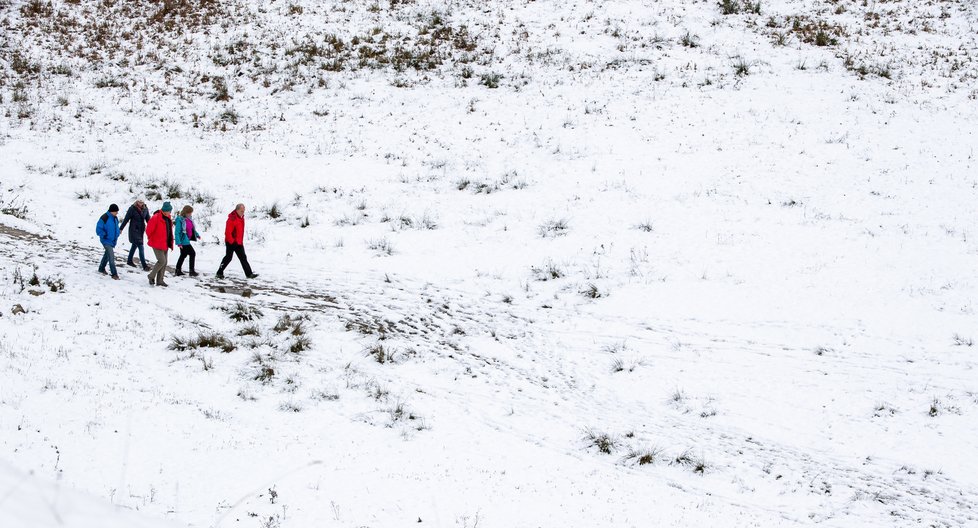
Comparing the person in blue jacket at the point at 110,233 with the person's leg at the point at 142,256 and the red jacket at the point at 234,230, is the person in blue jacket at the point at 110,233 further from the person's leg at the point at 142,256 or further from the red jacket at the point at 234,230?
the red jacket at the point at 234,230

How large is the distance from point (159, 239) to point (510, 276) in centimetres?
731

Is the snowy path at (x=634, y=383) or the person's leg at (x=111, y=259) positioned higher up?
the person's leg at (x=111, y=259)

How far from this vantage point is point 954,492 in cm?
795

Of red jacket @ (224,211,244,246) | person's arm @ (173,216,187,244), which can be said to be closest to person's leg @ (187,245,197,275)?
person's arm @ (173,216,187,244)

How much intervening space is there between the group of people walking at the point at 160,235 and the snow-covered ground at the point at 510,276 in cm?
50

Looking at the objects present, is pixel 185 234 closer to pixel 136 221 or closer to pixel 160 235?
pixel 160 235

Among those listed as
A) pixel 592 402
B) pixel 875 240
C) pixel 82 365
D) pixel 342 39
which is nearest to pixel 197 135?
pixel 342 39

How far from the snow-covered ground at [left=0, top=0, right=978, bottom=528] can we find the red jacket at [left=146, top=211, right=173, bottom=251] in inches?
39.0

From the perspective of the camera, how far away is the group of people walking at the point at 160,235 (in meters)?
13.3

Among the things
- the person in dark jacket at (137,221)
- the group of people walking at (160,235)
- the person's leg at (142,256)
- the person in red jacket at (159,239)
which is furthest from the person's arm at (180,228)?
the person's leg at (142,256)

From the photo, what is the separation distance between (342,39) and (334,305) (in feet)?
64.6

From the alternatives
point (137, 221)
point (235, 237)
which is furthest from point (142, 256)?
point (235, 237)

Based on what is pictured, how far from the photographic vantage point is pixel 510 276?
14.2 meters

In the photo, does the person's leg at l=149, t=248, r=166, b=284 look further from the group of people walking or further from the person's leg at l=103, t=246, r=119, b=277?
the person's leg at l=103, t=246, r=119, b=277
